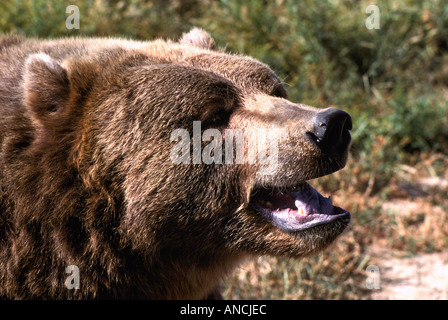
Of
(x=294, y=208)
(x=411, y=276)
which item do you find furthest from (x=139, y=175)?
(x=411, y=276)

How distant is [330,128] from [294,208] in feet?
1.82

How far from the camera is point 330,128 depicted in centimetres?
331

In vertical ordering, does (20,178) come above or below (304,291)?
above

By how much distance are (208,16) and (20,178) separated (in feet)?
16.5

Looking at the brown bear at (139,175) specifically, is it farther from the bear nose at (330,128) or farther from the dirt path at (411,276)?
the dirt path at (411,276)

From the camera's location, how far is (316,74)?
729 centimetres

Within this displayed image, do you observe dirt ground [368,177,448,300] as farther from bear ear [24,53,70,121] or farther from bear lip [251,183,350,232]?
bear ear [24,53,70,121]

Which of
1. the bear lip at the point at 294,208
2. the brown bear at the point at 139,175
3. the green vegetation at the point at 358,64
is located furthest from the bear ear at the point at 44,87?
the green vegetation at the point at 358,64

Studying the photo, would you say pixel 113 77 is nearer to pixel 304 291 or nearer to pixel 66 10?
pixel 304 291

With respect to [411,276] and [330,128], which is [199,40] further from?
[411,276]

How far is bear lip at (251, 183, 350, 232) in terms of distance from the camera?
3.52m

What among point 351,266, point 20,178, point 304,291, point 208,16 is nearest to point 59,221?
point 20,178

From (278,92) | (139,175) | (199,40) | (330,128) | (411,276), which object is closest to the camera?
(330,128)

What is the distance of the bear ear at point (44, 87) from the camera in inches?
136
